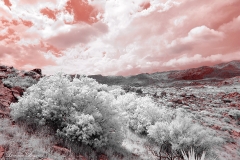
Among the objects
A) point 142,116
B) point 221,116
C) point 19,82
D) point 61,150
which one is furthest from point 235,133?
point 19,82

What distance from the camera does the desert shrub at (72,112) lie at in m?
7.20

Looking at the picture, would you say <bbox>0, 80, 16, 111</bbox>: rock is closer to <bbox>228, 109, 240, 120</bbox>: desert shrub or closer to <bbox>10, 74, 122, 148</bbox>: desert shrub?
<bbox>10, 74, 122, 148</bbox>: desert shrub

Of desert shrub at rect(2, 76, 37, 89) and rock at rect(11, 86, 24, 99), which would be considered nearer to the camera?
rock at rect(11, 86, 24, 99)

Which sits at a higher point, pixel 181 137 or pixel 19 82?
pixel 19 82

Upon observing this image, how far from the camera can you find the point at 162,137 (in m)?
10.6

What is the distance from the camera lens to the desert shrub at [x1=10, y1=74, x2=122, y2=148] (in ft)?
23.6

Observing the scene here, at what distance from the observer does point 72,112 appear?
7660 millimetres

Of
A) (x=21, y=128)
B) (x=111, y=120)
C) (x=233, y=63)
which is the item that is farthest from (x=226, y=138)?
(x=233, y=63)

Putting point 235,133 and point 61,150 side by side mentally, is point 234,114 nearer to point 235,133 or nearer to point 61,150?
point 235,133

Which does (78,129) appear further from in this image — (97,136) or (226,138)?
(226,138)

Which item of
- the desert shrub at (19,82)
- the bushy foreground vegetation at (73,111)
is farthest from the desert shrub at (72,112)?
the desert shrub at (19,82)

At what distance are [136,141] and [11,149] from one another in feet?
23.6

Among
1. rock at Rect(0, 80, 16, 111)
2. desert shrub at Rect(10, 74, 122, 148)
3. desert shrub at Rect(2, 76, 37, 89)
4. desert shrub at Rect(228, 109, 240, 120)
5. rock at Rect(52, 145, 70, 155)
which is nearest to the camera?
rock at Rect(52, 145, 70, 155)

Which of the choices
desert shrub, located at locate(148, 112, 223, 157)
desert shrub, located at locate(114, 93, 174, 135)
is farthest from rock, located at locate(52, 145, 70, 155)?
desert shrub, located at locate(114, 93, 174, 135)
